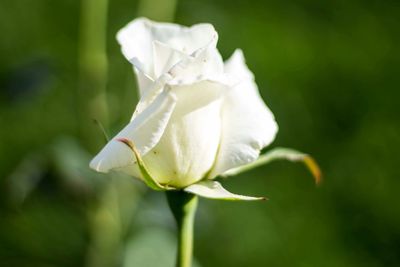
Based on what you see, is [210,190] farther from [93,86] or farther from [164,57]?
[93,86]

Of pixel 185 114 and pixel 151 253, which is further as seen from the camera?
pixel 151 253

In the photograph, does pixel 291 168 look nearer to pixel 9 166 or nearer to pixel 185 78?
pixel 9 166

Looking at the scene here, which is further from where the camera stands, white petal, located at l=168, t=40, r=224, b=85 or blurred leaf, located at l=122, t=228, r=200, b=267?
blurred leaf, located at l=122, t=228, r=200, b=267

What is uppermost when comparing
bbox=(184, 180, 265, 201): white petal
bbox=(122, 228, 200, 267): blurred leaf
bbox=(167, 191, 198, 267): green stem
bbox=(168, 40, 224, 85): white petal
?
bbox=(168, 40, 224, 85): white petal

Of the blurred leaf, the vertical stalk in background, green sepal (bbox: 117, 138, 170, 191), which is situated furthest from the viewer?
the vertical stalk in background

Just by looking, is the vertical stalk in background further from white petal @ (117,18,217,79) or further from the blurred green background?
white petal @ (117,18,217,79)

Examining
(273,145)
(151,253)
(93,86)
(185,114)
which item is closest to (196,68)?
(185,114)

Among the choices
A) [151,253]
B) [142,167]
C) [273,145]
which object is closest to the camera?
[142,167]

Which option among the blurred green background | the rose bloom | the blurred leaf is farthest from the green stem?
the blurred green background
